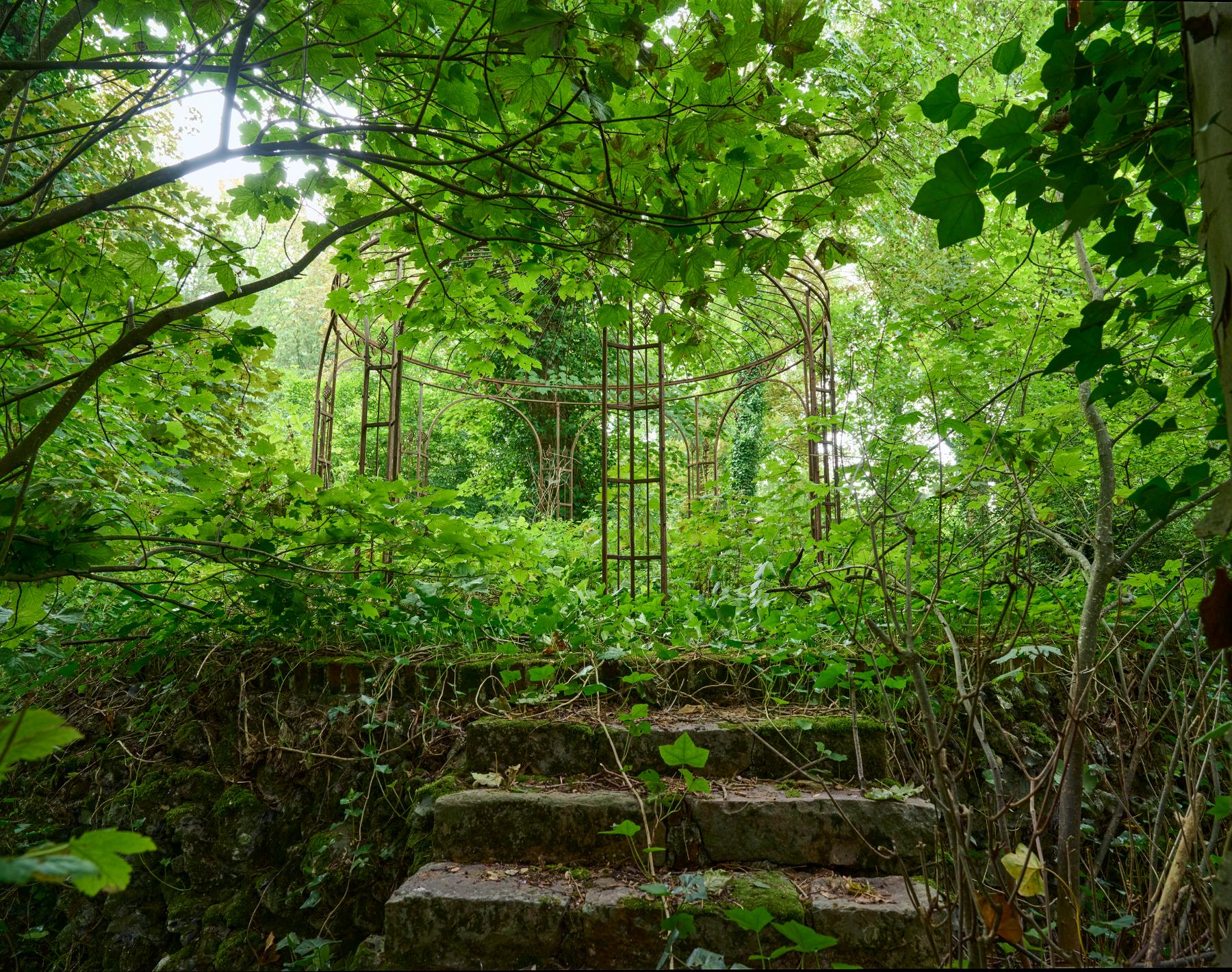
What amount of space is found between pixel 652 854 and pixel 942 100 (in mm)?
2076

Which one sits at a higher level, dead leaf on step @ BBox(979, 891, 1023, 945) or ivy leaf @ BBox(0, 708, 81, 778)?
ivy leaf @ BBox(0, 708, 81, 778)

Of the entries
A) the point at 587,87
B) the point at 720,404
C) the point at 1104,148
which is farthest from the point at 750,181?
the point at 720,404

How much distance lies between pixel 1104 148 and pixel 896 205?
7500mm

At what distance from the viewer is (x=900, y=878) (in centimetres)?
202

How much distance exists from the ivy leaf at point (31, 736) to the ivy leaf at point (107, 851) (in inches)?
4.0

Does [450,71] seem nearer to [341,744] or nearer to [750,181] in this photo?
[750,181]

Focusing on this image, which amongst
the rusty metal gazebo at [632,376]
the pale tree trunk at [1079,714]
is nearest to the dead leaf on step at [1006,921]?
the pale tree trunk at [1079,714]

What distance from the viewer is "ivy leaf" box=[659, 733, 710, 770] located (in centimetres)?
175

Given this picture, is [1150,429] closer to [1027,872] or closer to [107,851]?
[1027,872]

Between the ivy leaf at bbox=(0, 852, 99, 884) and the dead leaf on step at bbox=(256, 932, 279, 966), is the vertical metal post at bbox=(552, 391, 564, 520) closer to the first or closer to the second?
the dead leaf on step at bbox=(256, 932, 279, 966)

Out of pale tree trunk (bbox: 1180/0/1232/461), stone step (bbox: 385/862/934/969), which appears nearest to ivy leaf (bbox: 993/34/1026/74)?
pale tree trunk (bbox: 1180/0/1232/461)

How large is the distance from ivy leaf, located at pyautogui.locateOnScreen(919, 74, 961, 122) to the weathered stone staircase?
1381mm

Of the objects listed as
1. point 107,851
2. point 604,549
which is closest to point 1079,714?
point 107,851

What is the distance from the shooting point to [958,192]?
1071 millimetres
